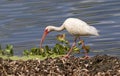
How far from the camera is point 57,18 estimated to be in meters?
19.5

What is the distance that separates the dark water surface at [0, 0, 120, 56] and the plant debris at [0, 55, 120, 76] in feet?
13.5

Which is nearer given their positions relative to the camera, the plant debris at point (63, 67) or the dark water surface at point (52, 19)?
the plant debris at point (63, 67)

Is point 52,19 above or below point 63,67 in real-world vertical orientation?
below

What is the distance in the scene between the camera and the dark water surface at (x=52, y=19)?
55.4 ft

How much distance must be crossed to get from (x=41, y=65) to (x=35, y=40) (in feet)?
20.6

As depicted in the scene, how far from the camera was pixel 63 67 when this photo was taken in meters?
11.0

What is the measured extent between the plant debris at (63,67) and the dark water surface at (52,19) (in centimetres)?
411

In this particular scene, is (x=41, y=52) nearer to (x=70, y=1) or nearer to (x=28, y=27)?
(x=28, y=27)

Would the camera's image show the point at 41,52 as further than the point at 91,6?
No

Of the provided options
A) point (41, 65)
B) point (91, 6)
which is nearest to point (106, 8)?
point (91, 6)

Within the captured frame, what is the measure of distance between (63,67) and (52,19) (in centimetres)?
859

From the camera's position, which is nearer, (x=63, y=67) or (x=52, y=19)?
(x=63, y=67)

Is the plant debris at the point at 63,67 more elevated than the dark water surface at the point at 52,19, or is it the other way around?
the plant debris at the point at 63,67

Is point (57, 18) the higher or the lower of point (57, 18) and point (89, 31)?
the lower
